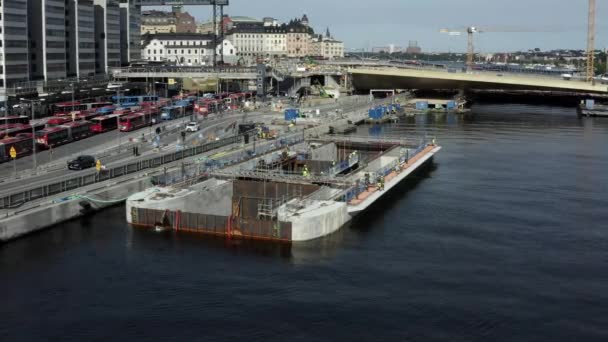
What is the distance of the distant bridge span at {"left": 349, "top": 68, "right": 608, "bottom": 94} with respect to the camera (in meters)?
89.6

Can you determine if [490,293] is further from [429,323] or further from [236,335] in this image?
[236,335]

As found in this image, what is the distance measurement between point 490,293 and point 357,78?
286ft

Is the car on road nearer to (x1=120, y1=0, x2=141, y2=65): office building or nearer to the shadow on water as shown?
the shadow on water

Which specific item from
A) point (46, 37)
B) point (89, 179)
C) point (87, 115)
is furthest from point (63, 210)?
point (46, 37)

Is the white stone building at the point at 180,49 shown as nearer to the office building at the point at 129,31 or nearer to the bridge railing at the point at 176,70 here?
the office building at the point at 129,31

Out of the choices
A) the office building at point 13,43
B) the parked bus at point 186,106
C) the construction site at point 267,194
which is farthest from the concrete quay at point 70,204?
the office building at point 13,43

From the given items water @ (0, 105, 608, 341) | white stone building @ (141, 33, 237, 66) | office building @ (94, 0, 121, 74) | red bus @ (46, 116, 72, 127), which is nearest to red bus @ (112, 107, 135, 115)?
red bus @ (46, 116, 72, 127)

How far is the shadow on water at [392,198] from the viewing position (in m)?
33.1

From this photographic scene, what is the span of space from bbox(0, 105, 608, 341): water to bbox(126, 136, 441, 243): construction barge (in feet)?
2.72

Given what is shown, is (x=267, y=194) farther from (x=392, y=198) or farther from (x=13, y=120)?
(x=13, y=120)

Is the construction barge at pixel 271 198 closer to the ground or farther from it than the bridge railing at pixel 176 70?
closer to the ground

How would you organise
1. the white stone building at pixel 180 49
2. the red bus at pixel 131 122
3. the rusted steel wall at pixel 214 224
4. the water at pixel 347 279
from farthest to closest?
the white stone building at pixel 180 49 → the red bus at pixel 131 122 → the rusted steel wall at pixel 214 224 → the water at pixel 347 279

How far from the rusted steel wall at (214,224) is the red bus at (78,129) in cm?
1976

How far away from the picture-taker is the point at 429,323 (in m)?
21.8
